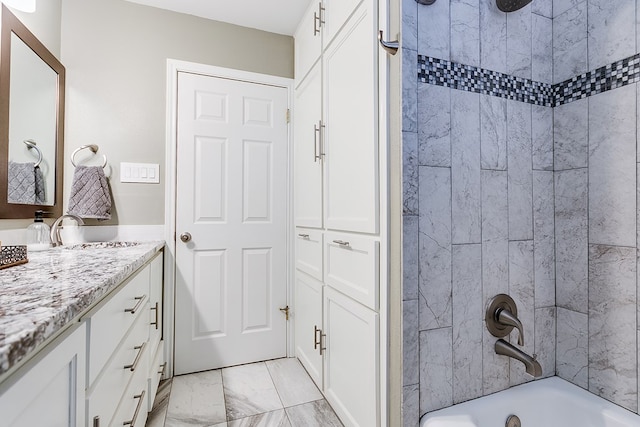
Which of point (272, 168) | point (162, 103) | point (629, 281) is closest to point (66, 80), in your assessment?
point (162, 103)

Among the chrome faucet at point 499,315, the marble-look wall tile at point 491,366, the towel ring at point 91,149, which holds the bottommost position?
the marble-look wall tile at point 491,366

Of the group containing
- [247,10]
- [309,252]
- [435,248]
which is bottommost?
[309,252]

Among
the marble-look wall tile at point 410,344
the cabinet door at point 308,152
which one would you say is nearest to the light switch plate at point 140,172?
the cabinet door at point 308,152

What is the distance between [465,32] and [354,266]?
103 cm

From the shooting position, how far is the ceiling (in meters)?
1.92

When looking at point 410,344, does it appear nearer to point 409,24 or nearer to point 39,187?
point 409,24

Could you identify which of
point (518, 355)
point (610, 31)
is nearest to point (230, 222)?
point (518, 355)

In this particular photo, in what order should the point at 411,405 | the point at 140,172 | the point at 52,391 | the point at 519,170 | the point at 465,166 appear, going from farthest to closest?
the point at 140,172 < the point at 519,170 < the point at 465,166 < the point at 411,405 < the point at 52,391

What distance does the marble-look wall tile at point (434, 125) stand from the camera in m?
1.12

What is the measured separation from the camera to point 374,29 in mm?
1192

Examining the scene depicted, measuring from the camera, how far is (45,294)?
0.63m

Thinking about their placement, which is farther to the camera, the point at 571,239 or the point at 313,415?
the point at 313,415

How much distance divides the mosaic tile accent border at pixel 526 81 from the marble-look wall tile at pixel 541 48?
41mm

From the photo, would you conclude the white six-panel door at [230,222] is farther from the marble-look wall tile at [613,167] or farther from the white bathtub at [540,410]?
the marble-look wall tile at [613,167]
